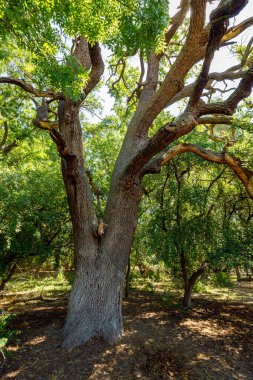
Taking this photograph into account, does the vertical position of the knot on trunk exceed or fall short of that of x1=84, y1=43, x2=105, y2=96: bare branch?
it falls short

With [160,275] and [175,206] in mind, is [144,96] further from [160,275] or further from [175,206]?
[160,275]

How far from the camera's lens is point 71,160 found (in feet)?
14.6

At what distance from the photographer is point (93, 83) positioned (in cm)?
498

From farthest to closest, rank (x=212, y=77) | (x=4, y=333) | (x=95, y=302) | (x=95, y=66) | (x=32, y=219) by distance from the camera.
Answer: (x=32, y=219), (x=212, y=77), (x=95, y=66), (x=95, y=302), (x=4, y=333)

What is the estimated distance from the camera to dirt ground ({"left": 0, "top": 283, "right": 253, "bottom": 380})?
343cm

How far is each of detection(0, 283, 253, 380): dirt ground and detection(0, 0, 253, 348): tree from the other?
346mm

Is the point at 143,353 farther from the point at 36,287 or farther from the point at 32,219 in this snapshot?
the point at 36,287

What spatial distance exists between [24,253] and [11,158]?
7.79 metres

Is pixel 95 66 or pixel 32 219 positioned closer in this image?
pixel 95 66

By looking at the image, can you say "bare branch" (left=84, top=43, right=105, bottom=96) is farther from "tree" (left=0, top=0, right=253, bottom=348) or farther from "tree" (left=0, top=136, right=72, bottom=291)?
"tree" (left=0, top=136, right=72, bottom=291)

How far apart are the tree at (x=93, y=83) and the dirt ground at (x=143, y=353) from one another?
346 mm

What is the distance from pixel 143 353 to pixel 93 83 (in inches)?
200

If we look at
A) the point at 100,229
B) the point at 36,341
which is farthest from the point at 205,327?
the point at 36,341

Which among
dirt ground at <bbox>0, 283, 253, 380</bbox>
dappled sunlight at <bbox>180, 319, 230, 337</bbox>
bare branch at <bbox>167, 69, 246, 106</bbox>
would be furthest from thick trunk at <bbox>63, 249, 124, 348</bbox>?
bare branch at <bbox>167, 69, 246, 106</bbox>
